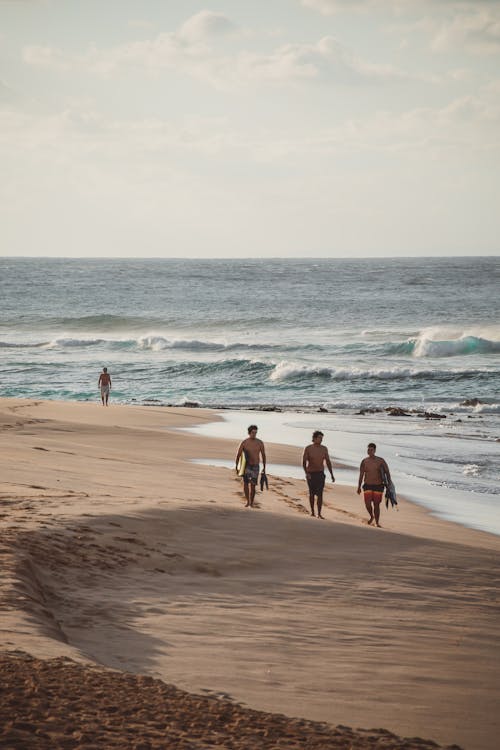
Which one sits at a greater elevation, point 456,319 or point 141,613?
point 456,319

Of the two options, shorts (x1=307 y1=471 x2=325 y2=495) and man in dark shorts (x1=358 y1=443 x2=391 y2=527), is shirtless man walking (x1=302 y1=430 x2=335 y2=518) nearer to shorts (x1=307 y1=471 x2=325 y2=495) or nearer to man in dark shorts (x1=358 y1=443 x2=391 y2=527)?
shorts (x1=307 y1=471 x2=325 y2=495)

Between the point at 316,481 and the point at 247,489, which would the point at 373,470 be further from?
the point at 247,489

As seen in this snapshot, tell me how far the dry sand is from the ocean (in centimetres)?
440

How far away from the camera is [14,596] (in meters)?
7.26

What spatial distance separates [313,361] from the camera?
42.9 meters

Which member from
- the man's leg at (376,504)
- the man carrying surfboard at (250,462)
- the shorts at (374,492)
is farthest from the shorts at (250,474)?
the man's leg at (376,504)

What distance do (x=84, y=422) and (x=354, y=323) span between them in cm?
3787

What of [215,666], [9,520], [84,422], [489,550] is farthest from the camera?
[84,422]

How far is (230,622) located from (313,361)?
35527mm

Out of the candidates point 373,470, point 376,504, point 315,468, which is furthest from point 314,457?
point 376,504

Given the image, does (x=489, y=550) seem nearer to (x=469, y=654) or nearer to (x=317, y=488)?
(x=317, y=488)

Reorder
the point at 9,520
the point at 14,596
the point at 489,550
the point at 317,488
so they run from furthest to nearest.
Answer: the point at 317,488, the point at 489,550, the point at 9,520, the point at 14,596

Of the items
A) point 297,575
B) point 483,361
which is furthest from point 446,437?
point 483,361

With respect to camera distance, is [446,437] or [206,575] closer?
[206,575]
